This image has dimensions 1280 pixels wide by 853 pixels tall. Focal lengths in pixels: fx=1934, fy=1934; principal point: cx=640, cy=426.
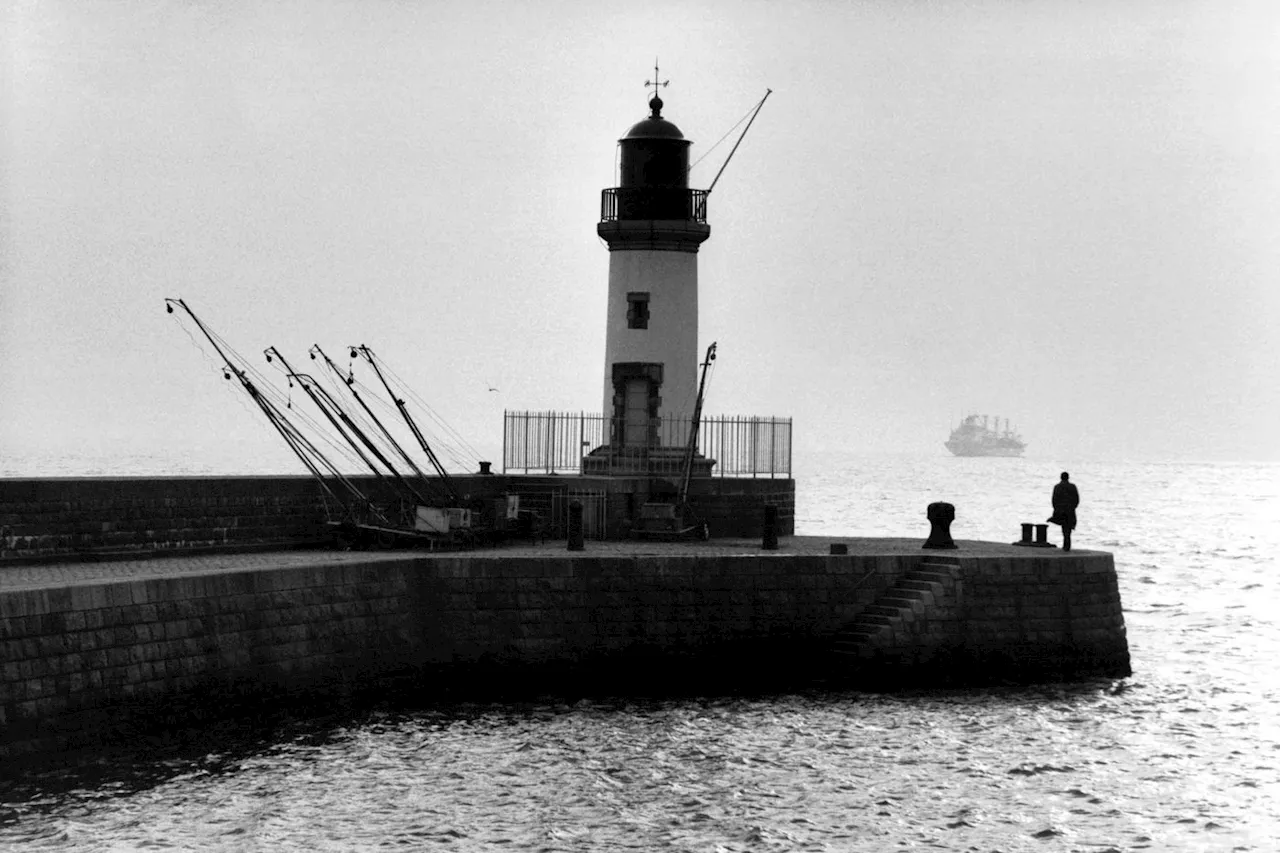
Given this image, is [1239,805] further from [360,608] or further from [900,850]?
[360,608]

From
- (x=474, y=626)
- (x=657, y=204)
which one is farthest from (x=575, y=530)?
(x=657, y=204)

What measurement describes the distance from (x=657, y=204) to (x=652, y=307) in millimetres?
2196

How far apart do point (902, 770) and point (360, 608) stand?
788 centimetres

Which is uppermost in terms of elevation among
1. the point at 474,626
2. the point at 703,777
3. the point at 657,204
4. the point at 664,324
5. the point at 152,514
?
the point at 657,204

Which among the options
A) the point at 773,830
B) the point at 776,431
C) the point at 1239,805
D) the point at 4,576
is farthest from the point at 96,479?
the point at 1239,805

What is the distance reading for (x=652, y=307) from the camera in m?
38.4

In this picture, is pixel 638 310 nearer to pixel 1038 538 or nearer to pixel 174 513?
pixel 1038 538

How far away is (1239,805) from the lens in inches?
996

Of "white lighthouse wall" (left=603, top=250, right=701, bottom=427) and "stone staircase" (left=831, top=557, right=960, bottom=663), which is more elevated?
"white lighthouse wall" (left=603, top=250, right=701, bottom=427)

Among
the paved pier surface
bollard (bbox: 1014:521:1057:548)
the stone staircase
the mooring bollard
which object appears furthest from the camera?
bollard (bbox: 1014:521:1057:548)

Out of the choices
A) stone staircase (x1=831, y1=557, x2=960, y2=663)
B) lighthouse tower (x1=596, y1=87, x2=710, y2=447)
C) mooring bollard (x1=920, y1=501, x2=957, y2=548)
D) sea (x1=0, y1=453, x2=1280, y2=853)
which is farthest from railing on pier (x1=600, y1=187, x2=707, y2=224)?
sea (x1=0, y1=453, x2=1280, y2=853)

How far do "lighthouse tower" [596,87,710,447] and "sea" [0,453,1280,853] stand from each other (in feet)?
30.0

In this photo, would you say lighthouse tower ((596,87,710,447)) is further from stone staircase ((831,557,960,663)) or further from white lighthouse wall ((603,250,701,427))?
stone staircase ((831,557,960,663))

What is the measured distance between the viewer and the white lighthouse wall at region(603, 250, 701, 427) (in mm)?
38375
